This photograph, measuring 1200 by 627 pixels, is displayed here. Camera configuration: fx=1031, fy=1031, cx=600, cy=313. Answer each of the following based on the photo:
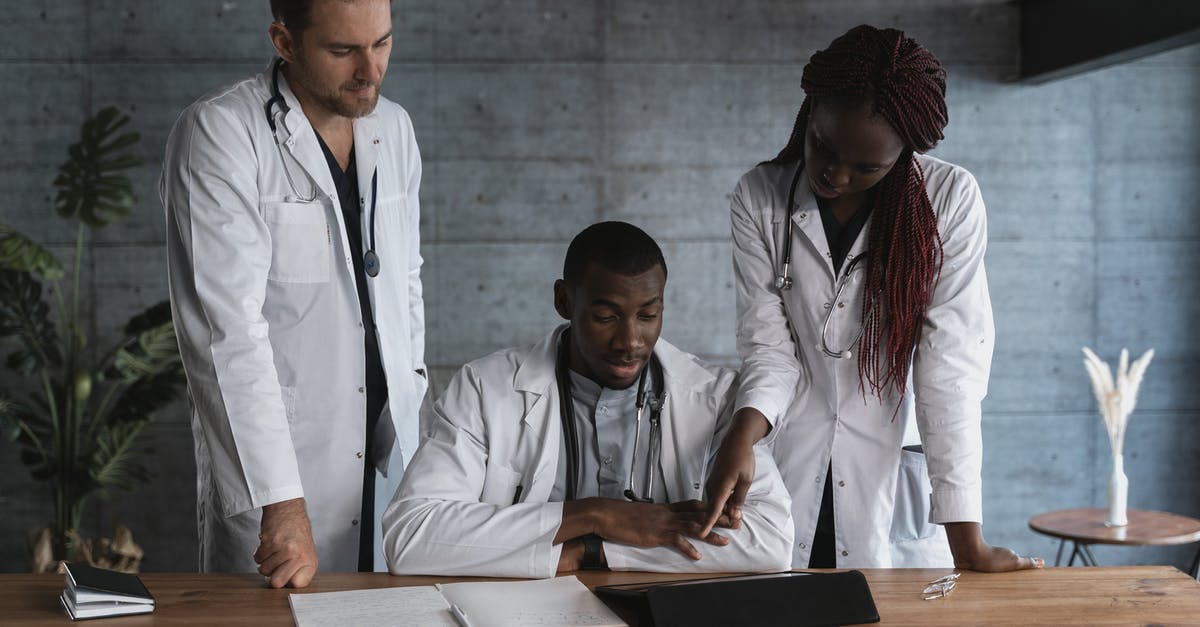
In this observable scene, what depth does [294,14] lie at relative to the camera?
196 cm

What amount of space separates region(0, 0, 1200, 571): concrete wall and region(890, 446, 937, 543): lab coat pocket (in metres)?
2.39

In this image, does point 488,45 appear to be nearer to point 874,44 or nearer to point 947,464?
point 874,44

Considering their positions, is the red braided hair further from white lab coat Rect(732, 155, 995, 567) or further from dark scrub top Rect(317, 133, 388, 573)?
dark scrub top Rect(317, 133, 388, 573)

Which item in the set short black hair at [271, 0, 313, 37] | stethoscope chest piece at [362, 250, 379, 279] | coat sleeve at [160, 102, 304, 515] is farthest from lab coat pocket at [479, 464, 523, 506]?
short black hair at [271, 0, 313, 37]

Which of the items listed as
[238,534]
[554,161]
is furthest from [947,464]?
[554,161]

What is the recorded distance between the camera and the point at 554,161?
4535mm

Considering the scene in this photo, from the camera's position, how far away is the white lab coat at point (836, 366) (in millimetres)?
2080

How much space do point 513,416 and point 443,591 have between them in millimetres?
480

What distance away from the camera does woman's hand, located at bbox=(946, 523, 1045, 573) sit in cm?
184

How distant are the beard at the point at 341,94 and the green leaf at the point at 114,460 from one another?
2548 millimetres

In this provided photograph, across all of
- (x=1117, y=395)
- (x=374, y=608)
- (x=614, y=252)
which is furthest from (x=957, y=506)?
(x=1117, y=395)

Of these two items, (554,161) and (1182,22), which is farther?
(554,161)

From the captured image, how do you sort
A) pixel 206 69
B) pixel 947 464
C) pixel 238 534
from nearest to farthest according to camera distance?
pixel 947 464, pixel 238 534, pixel 206 69

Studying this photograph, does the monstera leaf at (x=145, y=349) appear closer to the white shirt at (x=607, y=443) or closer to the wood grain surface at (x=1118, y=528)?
the white shirt at (x=607, y=443)
